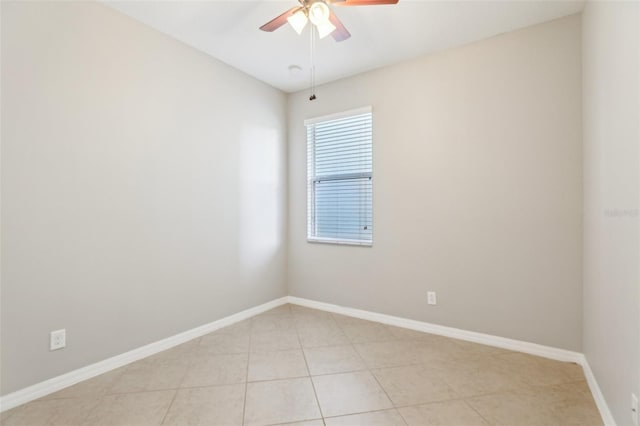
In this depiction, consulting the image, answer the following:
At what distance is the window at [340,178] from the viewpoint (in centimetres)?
329

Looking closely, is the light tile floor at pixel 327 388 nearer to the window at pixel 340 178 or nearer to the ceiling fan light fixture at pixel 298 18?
the window at pixel 340 178

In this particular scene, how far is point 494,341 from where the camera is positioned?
101 inches

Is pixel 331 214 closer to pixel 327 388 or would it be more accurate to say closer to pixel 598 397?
pixel 327 388

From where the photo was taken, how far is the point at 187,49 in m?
2.72

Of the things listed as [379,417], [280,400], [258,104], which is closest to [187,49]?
[258,104]

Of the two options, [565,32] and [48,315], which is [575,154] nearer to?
[565,32]

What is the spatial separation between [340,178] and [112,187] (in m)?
2.16

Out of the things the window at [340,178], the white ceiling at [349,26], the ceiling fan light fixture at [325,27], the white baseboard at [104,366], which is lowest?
the white baseboard at [104,366]

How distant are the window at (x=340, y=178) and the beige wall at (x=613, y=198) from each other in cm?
174

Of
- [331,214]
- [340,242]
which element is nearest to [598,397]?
[340,242]

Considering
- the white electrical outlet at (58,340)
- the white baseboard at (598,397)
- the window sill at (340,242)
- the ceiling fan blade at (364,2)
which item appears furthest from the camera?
the window sill at (340,242)

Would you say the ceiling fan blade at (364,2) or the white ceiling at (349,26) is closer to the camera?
the ceiling fan blade at (364,2)

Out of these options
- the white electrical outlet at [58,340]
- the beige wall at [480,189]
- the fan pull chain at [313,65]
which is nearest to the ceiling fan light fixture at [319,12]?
the fan pull chain at [313,65]

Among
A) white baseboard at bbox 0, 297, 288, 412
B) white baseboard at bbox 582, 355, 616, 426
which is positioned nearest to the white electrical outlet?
white baseboard at bbox 0, 297, 288, 412
